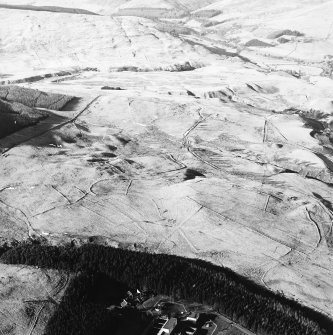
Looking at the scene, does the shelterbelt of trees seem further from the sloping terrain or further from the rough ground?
the rough ground

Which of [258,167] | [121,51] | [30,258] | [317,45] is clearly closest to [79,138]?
[258,167]

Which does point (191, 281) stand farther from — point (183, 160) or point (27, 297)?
point (183, 160)

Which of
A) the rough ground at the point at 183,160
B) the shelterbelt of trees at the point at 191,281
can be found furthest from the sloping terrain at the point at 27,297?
the rough ground at the point at 183,160

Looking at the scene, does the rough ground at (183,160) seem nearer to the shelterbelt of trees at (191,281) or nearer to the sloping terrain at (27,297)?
the shelterbelt of trees at (191,281)

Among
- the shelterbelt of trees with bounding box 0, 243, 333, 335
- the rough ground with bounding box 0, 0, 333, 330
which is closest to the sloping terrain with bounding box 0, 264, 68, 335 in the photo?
Answer: the shelterbelt of trees with bounding box 0, 243, 333, 335

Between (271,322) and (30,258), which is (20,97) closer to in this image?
(30,258)

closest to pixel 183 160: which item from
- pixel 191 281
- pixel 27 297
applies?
pixel 191 281
